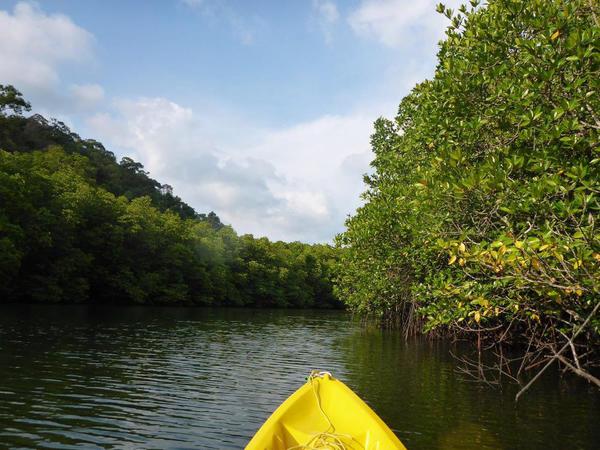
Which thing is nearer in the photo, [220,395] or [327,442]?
[327,442]

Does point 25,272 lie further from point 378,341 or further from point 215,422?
point 215,422

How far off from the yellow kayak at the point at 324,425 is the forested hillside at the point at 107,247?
3281 centimetres

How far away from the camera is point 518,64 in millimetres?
9891

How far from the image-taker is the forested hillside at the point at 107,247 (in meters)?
39.8

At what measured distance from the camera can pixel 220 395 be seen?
12453 millimetres

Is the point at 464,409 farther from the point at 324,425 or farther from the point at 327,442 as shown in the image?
the point at 327,442

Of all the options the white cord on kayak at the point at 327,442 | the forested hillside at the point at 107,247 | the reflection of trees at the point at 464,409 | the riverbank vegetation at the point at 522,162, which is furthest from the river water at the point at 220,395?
the forested hillside at the point at 107,247

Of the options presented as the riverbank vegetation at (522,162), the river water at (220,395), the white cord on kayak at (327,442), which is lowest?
the river water at (220,395)

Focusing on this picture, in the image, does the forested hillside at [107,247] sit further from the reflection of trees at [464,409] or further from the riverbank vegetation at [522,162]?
the riverbank vegetation at [522,162]

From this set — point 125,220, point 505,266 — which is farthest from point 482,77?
point 125,220

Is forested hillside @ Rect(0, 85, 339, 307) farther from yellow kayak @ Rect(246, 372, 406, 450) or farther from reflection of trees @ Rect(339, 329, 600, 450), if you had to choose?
yellow kayak @ Rect(246, 372, 406, 450)

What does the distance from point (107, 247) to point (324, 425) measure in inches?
1870

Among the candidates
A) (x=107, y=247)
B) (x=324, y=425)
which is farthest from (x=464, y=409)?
(x=107, y=247)

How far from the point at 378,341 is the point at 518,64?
64.1 ft
